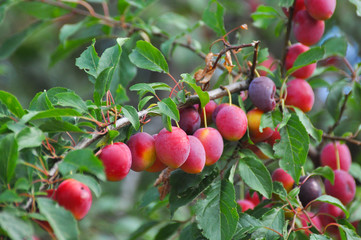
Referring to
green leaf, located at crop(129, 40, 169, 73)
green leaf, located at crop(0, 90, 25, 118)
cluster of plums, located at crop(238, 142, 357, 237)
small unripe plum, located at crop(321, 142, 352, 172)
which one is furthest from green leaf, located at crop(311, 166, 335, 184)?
green leaf, located at crop(0, 90, 25, 118)

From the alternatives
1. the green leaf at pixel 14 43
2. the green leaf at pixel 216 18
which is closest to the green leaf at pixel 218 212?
the green leaf at pixel 216 18

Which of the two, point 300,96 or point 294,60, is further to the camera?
point 294,60

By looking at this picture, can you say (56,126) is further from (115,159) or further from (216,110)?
(216,110)

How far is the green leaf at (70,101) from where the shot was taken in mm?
761

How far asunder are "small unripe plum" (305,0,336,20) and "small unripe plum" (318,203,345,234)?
0.51m

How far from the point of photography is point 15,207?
630 millimetres

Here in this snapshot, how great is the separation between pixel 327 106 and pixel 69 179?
0.93m

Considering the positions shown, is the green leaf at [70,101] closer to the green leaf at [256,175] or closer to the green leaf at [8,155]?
the green leaf at [8,155]

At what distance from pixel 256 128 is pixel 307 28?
0.39 metres

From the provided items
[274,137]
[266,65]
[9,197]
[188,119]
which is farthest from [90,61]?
[266,65]

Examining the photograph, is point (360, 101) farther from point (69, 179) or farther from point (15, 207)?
point (15, 207)

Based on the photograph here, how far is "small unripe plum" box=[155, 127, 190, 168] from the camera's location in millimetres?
800

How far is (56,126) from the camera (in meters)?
0.74

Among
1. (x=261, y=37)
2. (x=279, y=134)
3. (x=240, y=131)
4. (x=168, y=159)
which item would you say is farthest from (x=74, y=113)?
(x=261, y=37)
